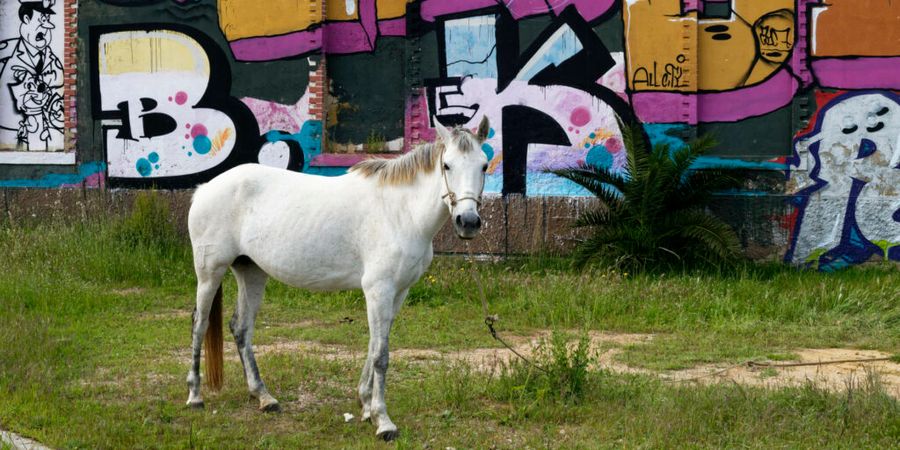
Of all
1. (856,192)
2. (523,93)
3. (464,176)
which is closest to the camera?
(464,176)

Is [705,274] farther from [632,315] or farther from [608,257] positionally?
[632,315]

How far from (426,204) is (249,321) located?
1.68 meters

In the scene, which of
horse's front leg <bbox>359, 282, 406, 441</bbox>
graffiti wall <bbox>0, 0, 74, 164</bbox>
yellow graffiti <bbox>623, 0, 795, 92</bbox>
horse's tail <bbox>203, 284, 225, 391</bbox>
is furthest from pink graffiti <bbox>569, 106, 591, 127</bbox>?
graffiti wall <bbox>0, 0, 74, 164</bbox>

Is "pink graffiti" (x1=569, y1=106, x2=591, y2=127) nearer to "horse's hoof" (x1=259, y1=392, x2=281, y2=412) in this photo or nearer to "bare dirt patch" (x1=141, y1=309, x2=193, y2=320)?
"bare dirt patch" (x1=141, y1=309, x2=193, y2=320)

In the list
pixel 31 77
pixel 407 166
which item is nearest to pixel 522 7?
pixel 407 166

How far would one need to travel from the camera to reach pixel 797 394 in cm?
623

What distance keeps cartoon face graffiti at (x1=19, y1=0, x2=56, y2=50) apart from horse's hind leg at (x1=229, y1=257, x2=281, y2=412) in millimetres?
9021

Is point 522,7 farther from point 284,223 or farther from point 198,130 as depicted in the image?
point 284,223

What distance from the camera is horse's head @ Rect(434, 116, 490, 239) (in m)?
5.37

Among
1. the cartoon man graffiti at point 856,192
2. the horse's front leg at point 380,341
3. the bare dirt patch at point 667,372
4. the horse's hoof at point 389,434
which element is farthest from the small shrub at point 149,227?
the cartoon man graffiti at point 856,192

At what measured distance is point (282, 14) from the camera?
13.0 meters

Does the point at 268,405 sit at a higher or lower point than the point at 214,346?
lower

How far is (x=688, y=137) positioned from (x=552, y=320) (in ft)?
13.5

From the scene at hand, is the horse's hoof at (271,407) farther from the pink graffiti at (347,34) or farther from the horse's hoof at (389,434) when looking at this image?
the pink graffiti at (347,34)
